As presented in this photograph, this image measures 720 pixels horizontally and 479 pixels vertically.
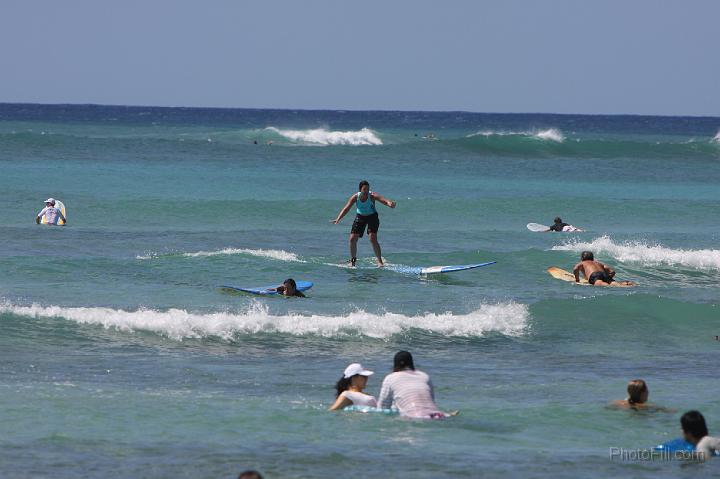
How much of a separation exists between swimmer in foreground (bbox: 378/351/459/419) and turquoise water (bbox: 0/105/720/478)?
0.16m

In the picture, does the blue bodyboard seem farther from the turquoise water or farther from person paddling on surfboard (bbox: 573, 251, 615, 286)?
person paddling on surfboard (bbox: 573, 251, 615, 286)

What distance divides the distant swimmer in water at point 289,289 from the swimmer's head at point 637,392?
7495 millimetres

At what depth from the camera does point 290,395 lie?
11.1 meters

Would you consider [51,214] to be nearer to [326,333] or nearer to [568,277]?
[568,277]

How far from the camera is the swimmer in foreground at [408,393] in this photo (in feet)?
32.5

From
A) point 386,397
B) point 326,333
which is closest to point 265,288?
point 326,333

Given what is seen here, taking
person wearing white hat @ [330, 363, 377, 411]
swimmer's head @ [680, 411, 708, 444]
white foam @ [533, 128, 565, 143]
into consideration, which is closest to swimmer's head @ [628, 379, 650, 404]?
swimmer's head @ [680, 411, 708, 444]

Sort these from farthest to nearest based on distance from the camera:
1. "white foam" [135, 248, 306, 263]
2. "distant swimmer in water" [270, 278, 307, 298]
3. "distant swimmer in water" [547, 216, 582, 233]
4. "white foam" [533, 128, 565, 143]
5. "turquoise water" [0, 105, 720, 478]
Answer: "white foam" [533, 128, 565, 143], "distant swimmer in water" [547, 216, 582, 233], "white foam" [135, 248, 306, 263], "distant swimmer in water" [270, 278, 307, 298], "turquoise water" [0, 105, 720, 478]

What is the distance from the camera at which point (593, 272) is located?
1941 centimetres

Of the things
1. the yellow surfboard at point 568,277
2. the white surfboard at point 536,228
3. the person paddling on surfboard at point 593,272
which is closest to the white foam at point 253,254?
the yellow surfboard at point 568,277

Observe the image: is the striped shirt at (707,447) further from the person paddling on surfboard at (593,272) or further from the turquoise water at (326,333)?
the person paddling on surfboard at (593,272)

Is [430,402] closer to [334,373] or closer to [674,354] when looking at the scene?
[334,373]

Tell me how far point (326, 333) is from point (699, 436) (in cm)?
655

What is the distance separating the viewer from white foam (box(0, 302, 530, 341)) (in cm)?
1448
